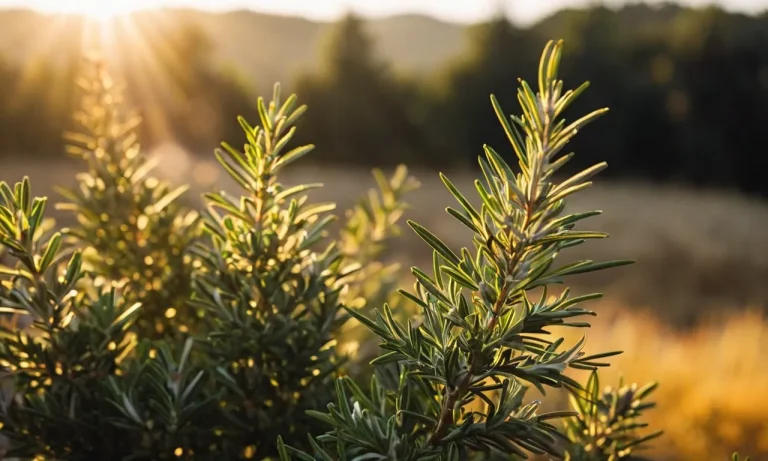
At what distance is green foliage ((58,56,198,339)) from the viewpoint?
2.78ft

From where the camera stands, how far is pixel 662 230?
10.9 m

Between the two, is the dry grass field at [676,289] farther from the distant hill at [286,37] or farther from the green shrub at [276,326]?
the distant hill at [286,37]

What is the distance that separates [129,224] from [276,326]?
31cm

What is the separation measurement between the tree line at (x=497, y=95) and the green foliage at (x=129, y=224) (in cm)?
1842

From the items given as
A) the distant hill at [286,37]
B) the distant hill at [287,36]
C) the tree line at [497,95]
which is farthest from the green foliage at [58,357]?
the distant hill at [286,37]

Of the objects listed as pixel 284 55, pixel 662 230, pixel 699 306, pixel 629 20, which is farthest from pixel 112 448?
pixel 284 55

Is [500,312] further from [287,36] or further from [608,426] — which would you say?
[287,36]

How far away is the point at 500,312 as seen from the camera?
50 centimetres

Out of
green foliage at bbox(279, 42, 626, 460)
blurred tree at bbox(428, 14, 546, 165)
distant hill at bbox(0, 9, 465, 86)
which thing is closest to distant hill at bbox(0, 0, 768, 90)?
distant hill at bbox(0, 9, 465, 86)

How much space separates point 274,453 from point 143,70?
2362 centimetres

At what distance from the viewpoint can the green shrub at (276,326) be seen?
0.50 metres

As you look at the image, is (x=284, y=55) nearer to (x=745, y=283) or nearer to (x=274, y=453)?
(x=745, y=283)

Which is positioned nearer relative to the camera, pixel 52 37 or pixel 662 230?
pixel 662 230

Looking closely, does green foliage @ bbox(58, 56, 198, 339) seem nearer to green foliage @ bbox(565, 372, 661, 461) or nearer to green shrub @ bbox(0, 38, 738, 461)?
green shrub @ bbox(0, 38, 738, 461)
